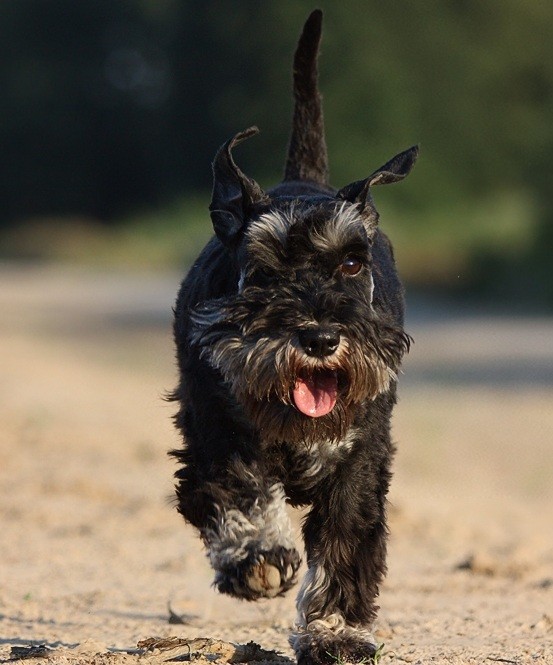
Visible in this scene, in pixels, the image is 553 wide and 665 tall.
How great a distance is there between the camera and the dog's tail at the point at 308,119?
23.0ft

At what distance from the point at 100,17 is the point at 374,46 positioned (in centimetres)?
2719

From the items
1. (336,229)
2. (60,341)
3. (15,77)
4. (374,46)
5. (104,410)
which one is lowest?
(336,229)

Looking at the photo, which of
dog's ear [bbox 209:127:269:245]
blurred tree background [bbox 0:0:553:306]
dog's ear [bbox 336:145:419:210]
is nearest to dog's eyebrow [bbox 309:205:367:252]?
dog's ear [bbox 336:145:419:210]

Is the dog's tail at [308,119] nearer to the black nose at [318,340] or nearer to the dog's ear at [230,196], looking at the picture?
the dog's ear at [230,196]

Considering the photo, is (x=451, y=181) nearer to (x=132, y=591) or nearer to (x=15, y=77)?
(x=15, y=77)

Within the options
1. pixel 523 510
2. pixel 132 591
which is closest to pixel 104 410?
pixel 523 510

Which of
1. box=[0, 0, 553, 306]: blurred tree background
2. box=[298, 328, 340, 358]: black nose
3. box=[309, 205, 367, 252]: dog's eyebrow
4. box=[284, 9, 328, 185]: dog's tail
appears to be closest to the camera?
box=[298, 328, 340, 358]: black nose

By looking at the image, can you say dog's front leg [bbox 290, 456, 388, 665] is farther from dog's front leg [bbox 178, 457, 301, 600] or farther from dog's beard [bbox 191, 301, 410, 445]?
dog's beard [bbox 191, 301, 410, 445]

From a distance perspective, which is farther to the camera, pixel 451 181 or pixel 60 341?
pixel 451 181

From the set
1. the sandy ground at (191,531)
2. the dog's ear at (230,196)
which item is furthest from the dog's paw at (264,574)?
the dog's ear at (230,196)

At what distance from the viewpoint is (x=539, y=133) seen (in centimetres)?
3831

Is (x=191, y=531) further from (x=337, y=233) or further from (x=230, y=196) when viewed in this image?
(x=337, y=233)

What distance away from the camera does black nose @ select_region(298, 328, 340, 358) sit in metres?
4.62

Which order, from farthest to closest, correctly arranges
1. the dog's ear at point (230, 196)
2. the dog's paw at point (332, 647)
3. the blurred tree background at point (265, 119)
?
the blurred tree background at point (265, 119) → the dog's ear at point (230, 196) → the dog's paw at point (332, 647)
